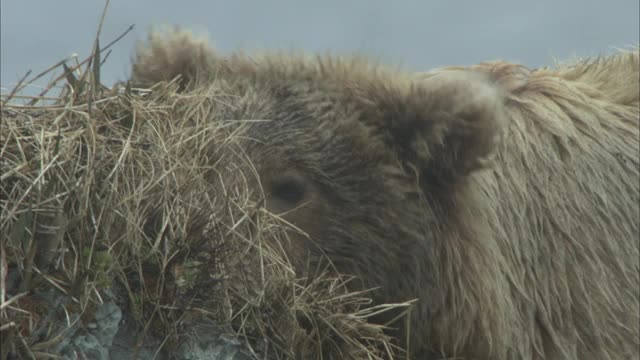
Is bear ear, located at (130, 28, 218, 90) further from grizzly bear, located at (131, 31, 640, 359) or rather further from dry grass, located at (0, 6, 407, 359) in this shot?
dry grass, located at (0, 6, 407, 359)

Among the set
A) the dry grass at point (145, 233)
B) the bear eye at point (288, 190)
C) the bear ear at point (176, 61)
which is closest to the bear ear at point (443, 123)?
the bear eye at point (288, 190)

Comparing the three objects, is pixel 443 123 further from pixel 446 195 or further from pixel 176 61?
pixel 176 61

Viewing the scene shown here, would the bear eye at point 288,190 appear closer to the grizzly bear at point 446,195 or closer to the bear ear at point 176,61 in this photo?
the grizzly bear at point 446,195

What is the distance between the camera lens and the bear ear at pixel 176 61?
5.98m

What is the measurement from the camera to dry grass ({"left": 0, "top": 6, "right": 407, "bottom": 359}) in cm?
402

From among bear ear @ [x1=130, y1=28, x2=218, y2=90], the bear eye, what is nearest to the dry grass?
the bear eye

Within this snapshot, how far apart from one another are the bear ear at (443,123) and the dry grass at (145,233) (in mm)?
737

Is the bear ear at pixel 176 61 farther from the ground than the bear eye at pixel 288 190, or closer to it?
farther from the ground

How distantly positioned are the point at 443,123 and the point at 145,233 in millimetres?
1650

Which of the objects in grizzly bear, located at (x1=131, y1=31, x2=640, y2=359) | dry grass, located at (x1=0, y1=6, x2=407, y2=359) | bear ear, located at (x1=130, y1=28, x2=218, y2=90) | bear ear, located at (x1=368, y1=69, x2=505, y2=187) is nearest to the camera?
dry grass, located at (x1=0, y1=6, x2=407, y2=359)

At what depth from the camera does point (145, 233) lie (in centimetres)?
446

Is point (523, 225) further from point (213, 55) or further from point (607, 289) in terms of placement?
point (213, 55)

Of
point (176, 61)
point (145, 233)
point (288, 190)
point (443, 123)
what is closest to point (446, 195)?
point (443, 123)

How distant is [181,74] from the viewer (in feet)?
19.6
